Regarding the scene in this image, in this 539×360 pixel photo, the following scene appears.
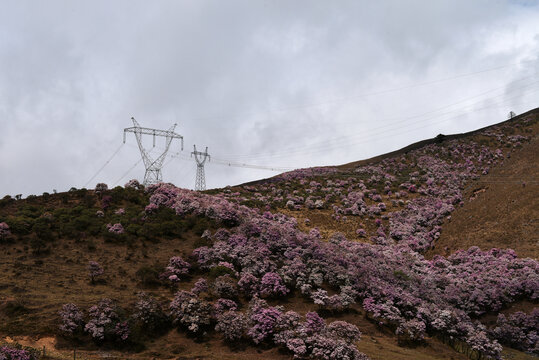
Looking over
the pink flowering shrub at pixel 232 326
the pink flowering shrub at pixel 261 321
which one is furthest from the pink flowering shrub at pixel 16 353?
the pink flowering shrub at pixel 261 321

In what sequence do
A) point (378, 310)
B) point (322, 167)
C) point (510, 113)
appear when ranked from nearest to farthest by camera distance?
point (378, 310), point (322, 167), point (510, 113)

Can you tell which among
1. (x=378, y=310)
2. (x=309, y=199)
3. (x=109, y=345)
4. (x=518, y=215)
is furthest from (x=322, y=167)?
(x=109, y=345)

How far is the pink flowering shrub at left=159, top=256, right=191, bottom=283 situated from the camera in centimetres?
3700

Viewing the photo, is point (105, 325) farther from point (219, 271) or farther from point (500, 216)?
point (500, 216)

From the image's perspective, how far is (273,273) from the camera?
37281 mm

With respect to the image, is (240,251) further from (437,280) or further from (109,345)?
(437,280)

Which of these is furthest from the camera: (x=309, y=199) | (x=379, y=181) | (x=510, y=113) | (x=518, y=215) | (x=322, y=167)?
(x=510, y=113)

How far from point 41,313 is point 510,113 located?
108 metres

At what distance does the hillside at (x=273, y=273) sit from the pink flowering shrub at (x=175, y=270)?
143 mm

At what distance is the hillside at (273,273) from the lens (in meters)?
28.9

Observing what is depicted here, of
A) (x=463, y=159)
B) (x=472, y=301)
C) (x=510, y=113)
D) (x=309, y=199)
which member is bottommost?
(x=472, y=301)

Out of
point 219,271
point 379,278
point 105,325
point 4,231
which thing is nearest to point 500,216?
point 379,278

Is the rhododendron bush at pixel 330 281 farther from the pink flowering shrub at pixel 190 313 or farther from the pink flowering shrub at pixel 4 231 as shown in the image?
the pink flowering shrub at pixel 4 231

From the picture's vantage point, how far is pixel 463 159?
265 ft
